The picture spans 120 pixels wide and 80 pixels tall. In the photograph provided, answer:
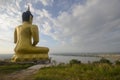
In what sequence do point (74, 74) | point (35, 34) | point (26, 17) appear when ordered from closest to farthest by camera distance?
point (74, 74), point (35, 34), point (26, 17)

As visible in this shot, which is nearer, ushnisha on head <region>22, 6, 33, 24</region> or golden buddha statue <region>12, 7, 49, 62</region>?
golden buddha statue <region>12, 7, 49, 62</region>

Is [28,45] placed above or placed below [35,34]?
below

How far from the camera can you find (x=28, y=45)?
83.7 ft

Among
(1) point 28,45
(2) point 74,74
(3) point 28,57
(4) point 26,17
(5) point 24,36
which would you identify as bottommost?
(2) point 74,74

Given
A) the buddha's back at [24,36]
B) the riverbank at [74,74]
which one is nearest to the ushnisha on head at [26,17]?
the buddha's back at [24,36]

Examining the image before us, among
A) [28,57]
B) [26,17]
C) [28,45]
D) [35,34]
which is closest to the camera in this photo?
[28,57]

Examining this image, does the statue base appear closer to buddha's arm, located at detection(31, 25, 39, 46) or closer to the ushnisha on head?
buddha's arm, located at detection(31, 25, 39, 46)

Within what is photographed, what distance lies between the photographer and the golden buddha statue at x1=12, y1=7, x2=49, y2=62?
24984 mm

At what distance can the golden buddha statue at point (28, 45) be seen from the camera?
82.0 feet

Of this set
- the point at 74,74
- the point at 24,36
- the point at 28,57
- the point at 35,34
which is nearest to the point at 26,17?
the point at 24,36

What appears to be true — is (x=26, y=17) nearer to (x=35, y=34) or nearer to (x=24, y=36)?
(x=24, y=36)

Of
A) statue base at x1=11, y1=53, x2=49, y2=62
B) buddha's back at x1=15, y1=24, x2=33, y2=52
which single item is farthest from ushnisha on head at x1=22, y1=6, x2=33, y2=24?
statue base at x1=11, y1=53, x2=49, y2=62

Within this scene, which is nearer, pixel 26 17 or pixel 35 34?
pixel 35 34

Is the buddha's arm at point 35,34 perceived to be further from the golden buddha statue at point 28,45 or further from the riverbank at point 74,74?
the riverbank at point 74,74
